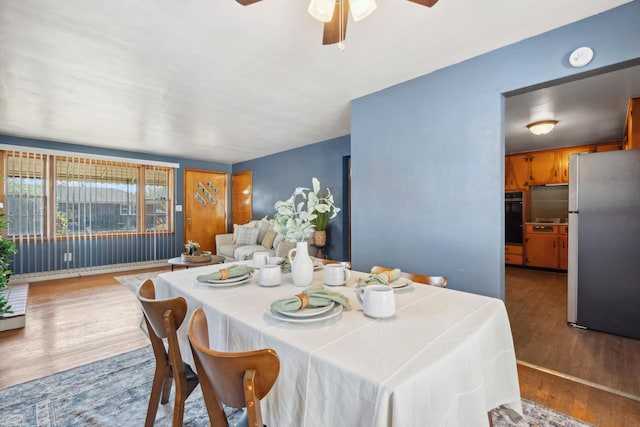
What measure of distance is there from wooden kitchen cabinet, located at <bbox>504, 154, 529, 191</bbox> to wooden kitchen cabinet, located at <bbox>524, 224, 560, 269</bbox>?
81cm

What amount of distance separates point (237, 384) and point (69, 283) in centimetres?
551

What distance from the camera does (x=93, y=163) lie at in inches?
210

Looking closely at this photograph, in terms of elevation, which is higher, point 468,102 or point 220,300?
point 468,102

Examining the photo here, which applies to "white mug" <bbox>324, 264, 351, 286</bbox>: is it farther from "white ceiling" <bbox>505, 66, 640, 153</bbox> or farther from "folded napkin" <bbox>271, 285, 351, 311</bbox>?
"white ceiling" <bbox>505, 66, 640, 153</bbox>

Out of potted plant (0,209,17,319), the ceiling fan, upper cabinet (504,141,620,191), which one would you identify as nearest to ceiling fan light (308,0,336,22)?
the ceiling fan

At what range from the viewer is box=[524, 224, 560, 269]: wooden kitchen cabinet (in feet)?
17.3

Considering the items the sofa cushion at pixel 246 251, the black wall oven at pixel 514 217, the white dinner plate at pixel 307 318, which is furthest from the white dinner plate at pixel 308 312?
the black wall oven at pixel 514 217

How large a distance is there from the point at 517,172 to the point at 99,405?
271 inches

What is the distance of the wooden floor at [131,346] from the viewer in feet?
5.86

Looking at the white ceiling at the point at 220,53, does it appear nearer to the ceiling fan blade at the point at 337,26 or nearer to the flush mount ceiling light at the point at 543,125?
the ceiling fan blade at the point at 337,26

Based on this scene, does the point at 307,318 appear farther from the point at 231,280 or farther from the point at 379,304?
the point at 231,280

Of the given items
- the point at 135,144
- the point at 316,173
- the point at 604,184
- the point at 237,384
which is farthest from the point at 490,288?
the point at 135,144

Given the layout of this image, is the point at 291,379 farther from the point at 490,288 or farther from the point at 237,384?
the point at 490,288

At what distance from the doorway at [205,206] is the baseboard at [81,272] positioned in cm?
93
